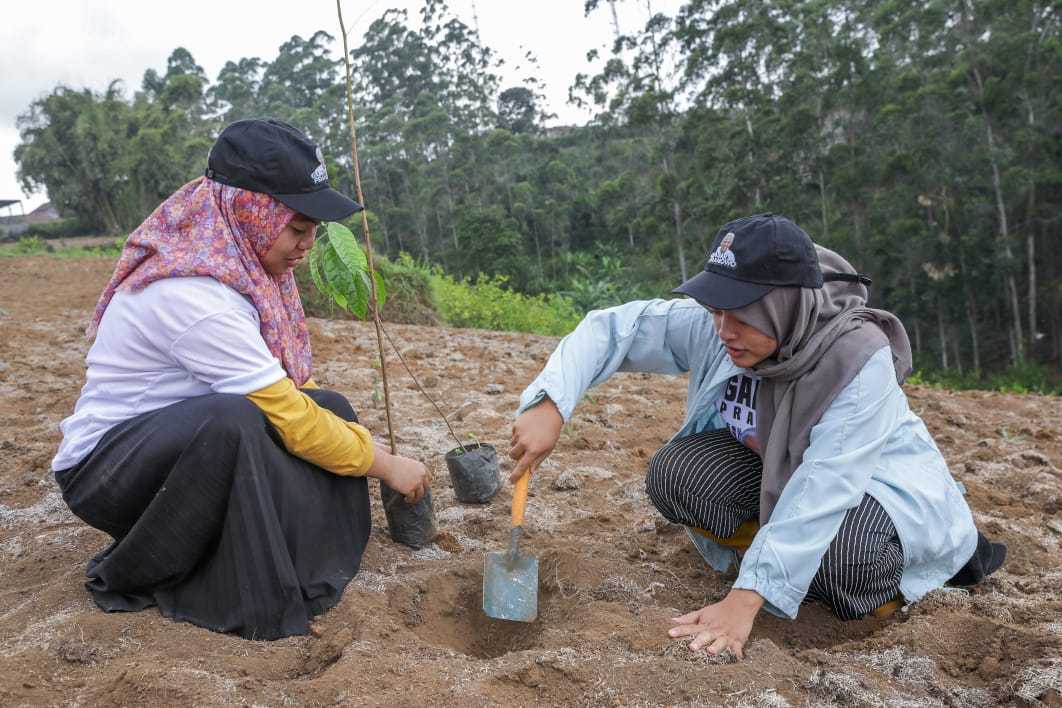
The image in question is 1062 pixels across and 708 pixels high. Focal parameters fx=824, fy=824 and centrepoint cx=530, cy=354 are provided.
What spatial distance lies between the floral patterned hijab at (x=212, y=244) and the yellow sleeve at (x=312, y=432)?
20 centimetres

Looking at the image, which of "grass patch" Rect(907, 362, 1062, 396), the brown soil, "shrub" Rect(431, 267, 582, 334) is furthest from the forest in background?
the brown soil

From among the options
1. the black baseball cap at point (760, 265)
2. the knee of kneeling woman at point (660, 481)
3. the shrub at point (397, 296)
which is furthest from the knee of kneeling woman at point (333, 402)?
the shrub at point (397, 296)

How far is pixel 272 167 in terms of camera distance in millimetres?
1783

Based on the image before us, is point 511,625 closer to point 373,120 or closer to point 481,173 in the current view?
point 481,173

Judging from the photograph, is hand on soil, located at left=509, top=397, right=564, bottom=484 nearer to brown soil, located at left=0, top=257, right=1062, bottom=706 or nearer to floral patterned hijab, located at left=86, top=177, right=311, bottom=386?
brown soil, located at left=0, top=257, right=1062, bottom=706

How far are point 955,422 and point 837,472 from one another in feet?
8.36

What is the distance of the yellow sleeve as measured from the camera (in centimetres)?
175

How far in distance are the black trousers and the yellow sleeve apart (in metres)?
0.03

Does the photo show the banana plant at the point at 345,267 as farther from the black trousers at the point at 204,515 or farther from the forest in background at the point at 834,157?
the forest in background at the point at 834,157

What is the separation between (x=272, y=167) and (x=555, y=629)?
119 cm

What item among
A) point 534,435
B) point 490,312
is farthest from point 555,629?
point 490,312

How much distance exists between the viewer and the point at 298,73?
4634 cm

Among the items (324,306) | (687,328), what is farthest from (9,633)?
(324,306)

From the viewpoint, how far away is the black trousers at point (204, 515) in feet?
5.60
